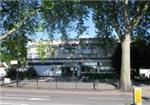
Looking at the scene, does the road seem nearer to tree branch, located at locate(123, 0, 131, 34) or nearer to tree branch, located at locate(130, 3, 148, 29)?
tree branch, located at locate(123, 0, 131, 34)

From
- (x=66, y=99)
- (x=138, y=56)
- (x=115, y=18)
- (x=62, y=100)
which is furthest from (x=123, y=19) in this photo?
(x=138, y=56)

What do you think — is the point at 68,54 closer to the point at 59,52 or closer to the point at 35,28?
the point at 59,52

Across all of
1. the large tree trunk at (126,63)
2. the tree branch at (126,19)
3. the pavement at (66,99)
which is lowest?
the pavement at (66,99)

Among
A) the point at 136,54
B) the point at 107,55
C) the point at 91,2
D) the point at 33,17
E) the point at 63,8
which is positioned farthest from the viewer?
the point at 107,55

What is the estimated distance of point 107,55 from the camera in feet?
257

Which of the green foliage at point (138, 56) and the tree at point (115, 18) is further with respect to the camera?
the green foliage at point (138, 56)

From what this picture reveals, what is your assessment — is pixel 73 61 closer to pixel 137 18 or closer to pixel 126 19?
pixel 137 18

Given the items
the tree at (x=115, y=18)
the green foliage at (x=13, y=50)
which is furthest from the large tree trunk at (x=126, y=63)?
the green foliage at (x=13, y=50)

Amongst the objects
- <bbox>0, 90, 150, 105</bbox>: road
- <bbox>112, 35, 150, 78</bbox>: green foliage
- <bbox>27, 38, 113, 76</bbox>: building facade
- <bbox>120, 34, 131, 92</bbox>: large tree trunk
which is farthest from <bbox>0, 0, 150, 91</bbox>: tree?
<bbox>27, 38, 113, 76</bbox>: building facade

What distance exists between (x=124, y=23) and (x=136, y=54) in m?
17.8

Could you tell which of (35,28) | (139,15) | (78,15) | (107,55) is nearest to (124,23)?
(139,15)

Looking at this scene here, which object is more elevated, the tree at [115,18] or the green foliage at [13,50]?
the tree at [115,18]

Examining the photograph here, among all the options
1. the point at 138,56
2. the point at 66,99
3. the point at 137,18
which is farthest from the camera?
the point at 138,56

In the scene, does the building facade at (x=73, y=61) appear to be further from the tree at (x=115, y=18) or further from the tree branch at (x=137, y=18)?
the tree branch at (x=137, y=18)
